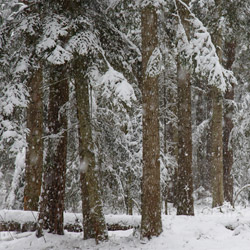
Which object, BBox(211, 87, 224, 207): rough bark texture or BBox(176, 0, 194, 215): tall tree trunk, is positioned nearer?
BBox(176, 0, 194, 215): tall tree trunk

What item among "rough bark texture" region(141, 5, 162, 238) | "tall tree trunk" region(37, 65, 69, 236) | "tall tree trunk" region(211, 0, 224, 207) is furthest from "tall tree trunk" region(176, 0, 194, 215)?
"tall tree trunk" region(37, 65, 69, 236)

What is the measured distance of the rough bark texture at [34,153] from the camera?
10711mm

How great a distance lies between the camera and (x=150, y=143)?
805 centimetres

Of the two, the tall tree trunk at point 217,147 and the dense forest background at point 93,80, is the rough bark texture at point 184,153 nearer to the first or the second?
the dense forest background at point 93,80

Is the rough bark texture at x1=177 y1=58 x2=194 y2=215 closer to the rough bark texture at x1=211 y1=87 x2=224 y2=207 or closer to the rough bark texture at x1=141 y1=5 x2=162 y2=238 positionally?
the rough bark texture at x1=141 y1=5 x2=162 y2=238

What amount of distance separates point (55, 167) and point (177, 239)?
3887 millimetres

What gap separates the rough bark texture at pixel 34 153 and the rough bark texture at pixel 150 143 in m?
4.32

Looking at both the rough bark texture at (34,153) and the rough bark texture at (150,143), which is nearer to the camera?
the rough bark texture at (150,143)

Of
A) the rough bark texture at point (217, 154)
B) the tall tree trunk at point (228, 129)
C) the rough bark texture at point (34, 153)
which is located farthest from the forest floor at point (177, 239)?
the tall tree trunk at point (228, 129)

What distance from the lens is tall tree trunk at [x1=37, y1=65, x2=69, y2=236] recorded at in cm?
908

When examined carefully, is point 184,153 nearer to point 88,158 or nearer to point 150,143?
point 150,143

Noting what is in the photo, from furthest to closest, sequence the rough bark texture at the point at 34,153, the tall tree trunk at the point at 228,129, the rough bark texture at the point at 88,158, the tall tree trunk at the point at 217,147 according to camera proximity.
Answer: the tall tree trunk at the point at 228,129 → the tall tree trunk at the point at 217,147 → the rough bark texture at the point at 34,153 → the rough bark texture at the point at 88,158

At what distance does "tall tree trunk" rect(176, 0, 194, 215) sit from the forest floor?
0.66m

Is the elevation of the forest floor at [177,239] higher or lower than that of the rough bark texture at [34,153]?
lower
